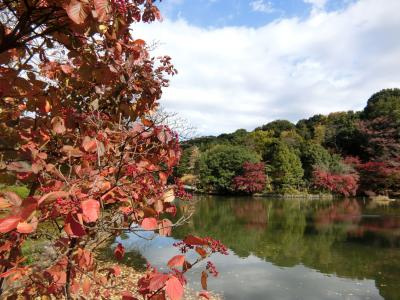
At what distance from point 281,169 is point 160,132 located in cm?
3166

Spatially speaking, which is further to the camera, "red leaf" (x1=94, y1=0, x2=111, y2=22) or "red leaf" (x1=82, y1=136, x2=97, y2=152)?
"red leaf" (x1=82, y1=136, x2=97, y2=152)

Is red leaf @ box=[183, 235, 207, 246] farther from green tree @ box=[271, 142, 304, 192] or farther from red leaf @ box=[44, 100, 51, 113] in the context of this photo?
green tree @ box=[271, 142, 304, 192]

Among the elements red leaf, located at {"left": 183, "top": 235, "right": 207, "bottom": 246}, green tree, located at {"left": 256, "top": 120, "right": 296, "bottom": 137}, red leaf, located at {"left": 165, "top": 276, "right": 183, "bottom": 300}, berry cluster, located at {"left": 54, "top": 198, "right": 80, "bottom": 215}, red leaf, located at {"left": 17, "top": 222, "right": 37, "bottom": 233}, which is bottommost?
red leaf, located at {"left": 165, "top": 276, "right": 183, "bottom": 300}

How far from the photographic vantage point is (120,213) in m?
1.62

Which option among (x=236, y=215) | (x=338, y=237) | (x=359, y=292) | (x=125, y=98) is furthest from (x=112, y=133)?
(x=236, y=215)

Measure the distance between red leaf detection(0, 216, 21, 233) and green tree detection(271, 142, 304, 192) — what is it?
3182 cm

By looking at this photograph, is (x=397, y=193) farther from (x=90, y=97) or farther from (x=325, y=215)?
(x=90, y=97)

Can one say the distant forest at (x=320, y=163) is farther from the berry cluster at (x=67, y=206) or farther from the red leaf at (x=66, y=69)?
the berry cluster at (x=67, y=206)

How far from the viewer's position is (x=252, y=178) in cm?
3156

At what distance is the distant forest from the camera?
1252 inches

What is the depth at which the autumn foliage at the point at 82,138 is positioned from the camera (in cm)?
129

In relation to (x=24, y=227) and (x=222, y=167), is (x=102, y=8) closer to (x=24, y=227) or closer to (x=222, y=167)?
(x=24, y=227)

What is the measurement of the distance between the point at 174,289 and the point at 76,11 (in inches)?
32.1

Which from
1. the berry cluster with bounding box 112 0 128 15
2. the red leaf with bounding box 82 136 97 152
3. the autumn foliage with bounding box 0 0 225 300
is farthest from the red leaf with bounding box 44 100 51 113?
the berry cluster with bounding box 112 0 128 15
